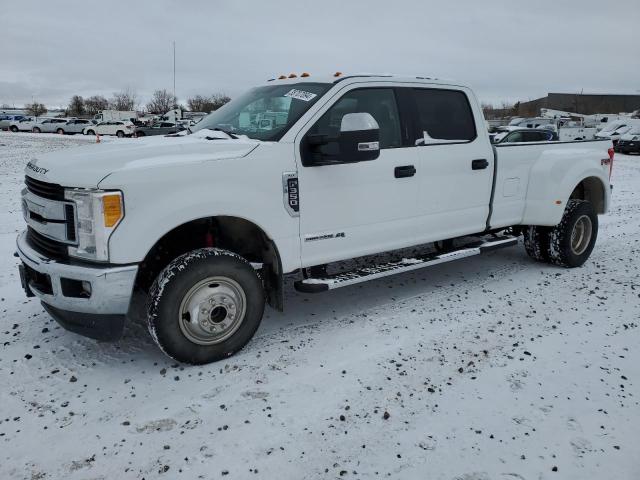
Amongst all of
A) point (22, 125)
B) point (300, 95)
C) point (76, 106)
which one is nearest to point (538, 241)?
point (300, 95)

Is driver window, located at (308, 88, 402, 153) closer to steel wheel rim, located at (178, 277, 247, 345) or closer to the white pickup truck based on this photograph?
the white pickup truck

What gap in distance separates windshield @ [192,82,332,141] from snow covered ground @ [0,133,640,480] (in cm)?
160

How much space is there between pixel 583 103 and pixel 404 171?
9087 centimetres

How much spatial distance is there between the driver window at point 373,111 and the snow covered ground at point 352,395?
1541mm

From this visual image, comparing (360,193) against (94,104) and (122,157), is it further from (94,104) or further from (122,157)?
(94,104)

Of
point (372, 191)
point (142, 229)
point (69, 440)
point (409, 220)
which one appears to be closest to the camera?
point (69, 440)

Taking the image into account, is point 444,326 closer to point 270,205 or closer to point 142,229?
point 270,205

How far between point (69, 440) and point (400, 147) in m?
3.16

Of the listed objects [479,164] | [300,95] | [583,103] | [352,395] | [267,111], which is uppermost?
[583,103]

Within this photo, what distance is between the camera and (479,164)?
4895 millimetres

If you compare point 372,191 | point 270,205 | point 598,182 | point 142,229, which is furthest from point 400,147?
point 598,182

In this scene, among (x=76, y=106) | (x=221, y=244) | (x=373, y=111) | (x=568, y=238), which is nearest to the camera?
(x=221, y=244)

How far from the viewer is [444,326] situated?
4.28 m

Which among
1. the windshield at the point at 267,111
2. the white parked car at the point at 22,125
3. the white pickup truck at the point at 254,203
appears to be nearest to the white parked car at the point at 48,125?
the white parked car at the point at 22,125
